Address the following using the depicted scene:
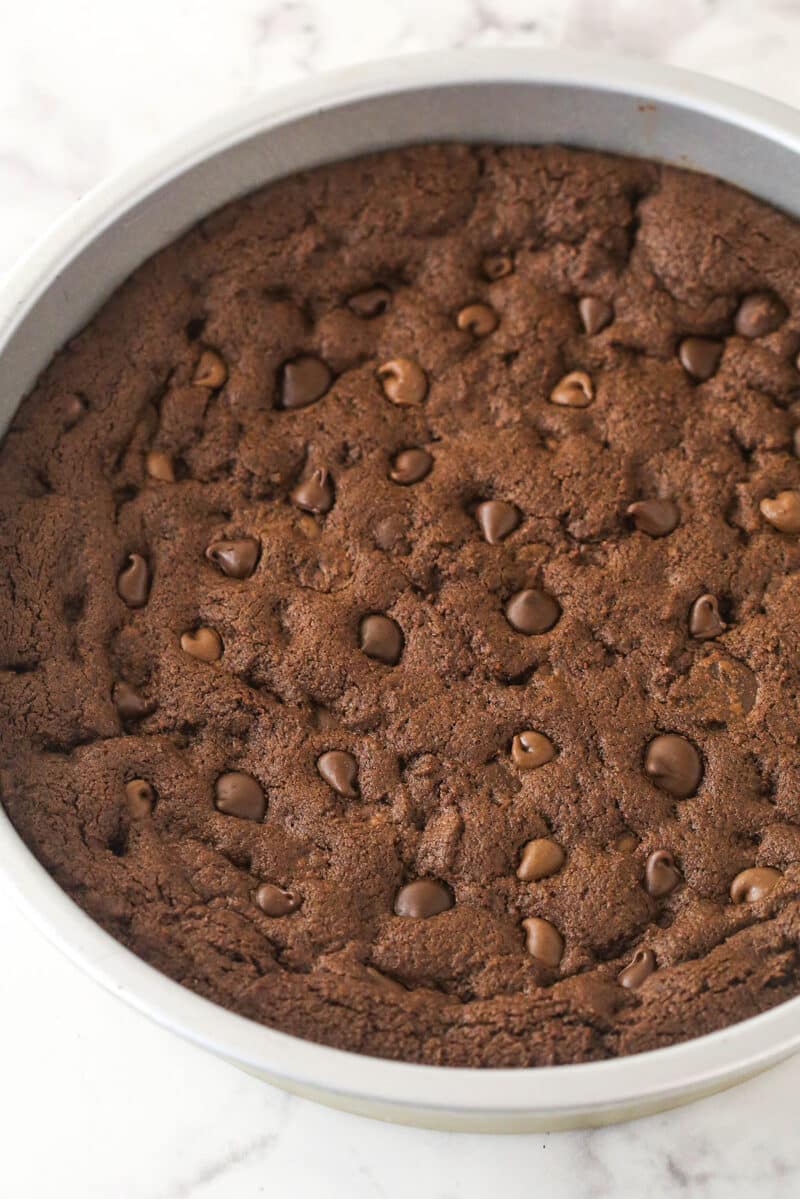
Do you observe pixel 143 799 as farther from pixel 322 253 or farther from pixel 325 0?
pixel 325 0

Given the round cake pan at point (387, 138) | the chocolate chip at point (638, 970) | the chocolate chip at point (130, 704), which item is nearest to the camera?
the chocolate chip at point (638, 970)

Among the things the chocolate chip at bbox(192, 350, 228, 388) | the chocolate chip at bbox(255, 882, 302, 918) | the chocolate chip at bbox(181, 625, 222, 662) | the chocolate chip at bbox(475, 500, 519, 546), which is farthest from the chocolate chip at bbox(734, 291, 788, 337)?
the chocolate chip at bbox(255, 882, 302, 918)

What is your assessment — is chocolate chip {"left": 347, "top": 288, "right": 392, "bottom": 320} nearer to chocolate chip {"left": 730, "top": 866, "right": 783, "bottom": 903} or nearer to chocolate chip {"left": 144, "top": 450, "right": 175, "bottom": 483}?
chocolate chip {"left": 144, "top": 450, "right": 175, "bottom": 483}

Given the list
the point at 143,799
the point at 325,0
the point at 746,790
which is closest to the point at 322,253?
the point at 325,0

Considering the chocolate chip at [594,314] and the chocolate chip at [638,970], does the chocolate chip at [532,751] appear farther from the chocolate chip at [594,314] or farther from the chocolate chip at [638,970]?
the chocolate chip at [594,314]

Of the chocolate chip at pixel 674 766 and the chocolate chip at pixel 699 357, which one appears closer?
the chocolate chip at pixel 674 766

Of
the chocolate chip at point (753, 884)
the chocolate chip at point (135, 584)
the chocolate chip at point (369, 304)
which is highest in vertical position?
the chocolate chip at point (369, 304)

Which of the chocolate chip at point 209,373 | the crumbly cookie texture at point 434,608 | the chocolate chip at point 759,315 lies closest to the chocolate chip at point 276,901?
the crumbly cookie texture at point 434,608
